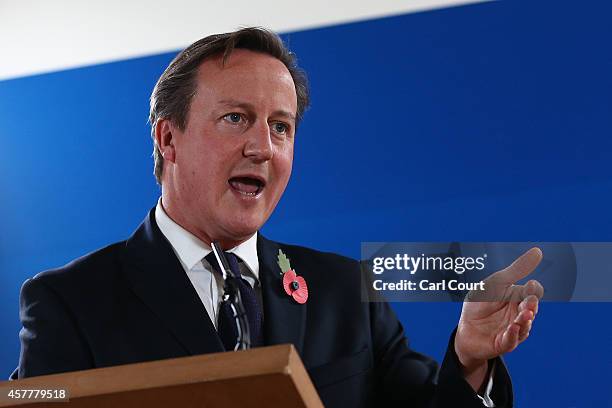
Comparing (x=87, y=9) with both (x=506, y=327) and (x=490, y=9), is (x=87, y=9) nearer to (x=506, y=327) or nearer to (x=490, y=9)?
(x=490, y=9)

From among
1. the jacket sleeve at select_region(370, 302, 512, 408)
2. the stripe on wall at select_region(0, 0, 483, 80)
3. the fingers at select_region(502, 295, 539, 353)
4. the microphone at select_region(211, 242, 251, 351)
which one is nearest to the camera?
the microphone at select_region(211, 242, 251, 351)

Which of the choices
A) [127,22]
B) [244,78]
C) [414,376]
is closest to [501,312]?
[414,376]

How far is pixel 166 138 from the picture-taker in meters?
1.88

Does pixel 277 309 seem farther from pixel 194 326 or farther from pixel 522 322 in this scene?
pixel 522 322

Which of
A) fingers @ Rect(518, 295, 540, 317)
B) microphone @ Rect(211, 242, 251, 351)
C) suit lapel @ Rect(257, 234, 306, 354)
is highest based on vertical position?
suit lapel @ Rect(257, 234, 306, 354)

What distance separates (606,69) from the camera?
2691 millimetres

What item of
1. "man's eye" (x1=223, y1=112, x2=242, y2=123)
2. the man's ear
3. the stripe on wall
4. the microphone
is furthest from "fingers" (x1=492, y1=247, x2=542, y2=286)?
the stripe on wall

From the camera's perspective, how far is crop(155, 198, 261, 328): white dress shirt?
170cm

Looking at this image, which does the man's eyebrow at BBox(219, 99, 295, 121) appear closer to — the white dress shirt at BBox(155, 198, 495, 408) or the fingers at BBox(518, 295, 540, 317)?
the white dress shirt at BBox(155, 198, 495, 408)

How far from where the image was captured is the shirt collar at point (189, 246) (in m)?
1.73

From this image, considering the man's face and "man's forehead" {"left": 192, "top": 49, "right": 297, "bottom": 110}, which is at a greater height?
"man's forehead" {"left": 192, "top": 49, "right": 297, "bottom": 110}

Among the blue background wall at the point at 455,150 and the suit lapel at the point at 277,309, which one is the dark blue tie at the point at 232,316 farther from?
the blue background wall at the point at 455,150

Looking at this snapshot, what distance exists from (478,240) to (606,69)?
640 mm

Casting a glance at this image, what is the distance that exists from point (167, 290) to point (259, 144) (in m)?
0.33
